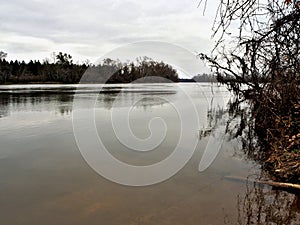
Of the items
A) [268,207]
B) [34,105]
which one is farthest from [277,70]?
[34,105]

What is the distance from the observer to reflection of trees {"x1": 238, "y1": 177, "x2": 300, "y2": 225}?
3391 mm

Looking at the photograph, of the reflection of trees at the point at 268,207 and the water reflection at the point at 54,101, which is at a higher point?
the water reflection at the point at 54,101

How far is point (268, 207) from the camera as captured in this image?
3695 mm

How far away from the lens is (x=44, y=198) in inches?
160

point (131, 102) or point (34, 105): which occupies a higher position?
point (131, 102)

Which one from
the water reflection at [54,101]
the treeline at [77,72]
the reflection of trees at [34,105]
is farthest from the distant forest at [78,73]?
the reflection of trees at [34,105]

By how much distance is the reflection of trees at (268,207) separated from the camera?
3.39 m

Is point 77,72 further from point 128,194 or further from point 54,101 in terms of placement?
point 128,194

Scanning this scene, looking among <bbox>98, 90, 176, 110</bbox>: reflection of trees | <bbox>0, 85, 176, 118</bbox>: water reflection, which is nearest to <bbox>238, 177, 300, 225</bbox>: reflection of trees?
Answer: <bbox>0, 85, 176, 118</bbox>: water reflection

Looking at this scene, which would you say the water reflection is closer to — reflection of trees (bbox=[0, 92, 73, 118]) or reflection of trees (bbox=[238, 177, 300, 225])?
reflection of trees (bbox=[0, 92, 73, 118])

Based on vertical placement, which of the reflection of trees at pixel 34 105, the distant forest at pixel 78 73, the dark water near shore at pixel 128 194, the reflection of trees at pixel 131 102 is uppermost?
the distant forest at pixel 78 73

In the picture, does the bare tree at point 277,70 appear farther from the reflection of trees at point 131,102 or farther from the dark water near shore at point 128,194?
the reflection of trees at point 131,102

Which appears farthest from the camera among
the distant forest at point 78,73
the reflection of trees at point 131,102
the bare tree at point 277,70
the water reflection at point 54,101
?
the distant forest at point 78,73

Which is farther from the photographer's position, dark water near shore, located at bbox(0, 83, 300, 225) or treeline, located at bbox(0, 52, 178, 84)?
treeline, located at bbox(0, 52, 178, 84)
